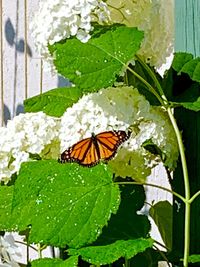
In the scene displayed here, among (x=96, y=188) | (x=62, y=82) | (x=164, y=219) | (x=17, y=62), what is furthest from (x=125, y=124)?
(x=17, y=62)

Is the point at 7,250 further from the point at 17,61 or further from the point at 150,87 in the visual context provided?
the point at 17,61

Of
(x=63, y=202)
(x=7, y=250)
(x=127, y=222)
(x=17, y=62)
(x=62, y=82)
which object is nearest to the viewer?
(x=63, y=202)

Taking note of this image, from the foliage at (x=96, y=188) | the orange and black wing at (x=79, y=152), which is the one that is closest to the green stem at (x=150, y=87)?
the foliage at (x=96, y=188)

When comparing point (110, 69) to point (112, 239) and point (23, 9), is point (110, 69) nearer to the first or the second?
point (112, 239)

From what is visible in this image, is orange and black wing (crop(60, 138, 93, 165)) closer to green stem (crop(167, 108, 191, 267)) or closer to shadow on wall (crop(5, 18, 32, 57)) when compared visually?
green stem (crop(167, 108, 191, 267))

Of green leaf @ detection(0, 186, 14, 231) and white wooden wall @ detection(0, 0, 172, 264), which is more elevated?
white wooden wall @ detection(0, 0, 172, 264)

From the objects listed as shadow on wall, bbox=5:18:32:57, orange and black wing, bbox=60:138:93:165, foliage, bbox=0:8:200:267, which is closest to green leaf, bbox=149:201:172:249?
foliage, bbox=0:8:200:267

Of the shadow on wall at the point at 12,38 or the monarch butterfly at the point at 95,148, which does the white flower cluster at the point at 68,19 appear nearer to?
the monarch butterfly at the point at 95,148
